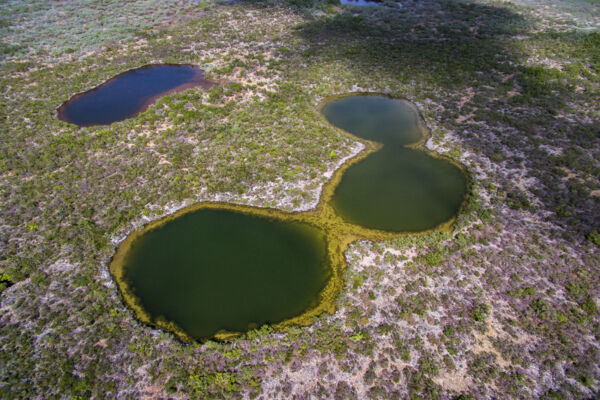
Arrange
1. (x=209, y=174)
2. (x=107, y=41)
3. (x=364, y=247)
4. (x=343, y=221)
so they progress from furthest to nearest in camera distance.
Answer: (x=107, y=41) < (x=209, y=174) < (x=343, y=221) < (x=364, y=247)

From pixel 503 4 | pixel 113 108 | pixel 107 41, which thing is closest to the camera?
pixel 113 108

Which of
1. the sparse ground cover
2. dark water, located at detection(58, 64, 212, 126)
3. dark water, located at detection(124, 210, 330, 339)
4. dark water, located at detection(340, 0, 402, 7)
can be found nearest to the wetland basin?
dark water, located at detection(124, 210, 330, 339)

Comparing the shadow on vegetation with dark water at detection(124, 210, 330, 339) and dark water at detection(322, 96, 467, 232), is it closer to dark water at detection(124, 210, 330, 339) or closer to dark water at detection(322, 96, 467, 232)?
dark water at detection(322, 96, 467, 232)

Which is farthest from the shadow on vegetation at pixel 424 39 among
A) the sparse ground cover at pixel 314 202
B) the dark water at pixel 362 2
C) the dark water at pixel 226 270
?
the dark water at pixel 226 270

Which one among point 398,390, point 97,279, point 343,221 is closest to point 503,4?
point 343,221

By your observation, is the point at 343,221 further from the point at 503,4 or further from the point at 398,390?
the point at 503,4

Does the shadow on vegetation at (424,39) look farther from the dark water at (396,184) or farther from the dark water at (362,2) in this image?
the dark water at (396,184)
